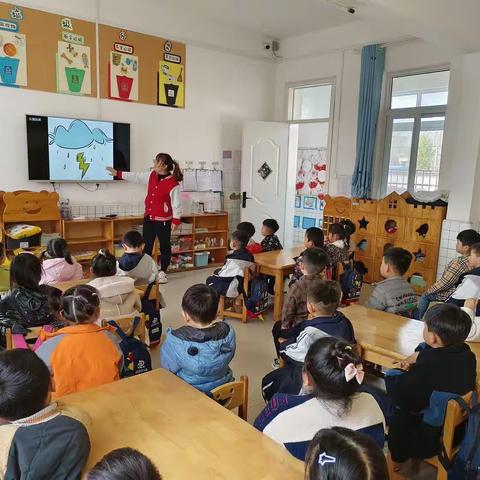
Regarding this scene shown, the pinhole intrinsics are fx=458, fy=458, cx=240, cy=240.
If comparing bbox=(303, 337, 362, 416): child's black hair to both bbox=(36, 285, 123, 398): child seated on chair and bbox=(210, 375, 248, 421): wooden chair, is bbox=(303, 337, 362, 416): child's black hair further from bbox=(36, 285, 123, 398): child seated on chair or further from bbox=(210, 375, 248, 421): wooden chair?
bbox=(36, 285, 123, 398): child seated on chair

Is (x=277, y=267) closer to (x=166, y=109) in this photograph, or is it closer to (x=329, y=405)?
(x=329, y=405)

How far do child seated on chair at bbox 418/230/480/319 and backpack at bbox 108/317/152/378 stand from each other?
6.93 feet

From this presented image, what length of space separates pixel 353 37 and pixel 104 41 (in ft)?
10.8

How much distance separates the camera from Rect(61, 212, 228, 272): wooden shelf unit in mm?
5457

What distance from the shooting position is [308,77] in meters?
6.93

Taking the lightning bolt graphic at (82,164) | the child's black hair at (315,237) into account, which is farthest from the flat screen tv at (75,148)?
the child's black hair at (315,237)

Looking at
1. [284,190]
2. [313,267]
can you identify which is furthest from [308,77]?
[313,267]

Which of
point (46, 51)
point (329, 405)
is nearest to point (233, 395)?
point (329, 405)

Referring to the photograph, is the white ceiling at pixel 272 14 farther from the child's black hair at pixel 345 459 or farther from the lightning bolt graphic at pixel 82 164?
the child's black hair at pixel 345 459

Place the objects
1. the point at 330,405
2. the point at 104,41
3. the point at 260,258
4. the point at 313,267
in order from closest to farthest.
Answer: the point at 330,405
the point at 313,267
the point at 260,258
the point at 104,41

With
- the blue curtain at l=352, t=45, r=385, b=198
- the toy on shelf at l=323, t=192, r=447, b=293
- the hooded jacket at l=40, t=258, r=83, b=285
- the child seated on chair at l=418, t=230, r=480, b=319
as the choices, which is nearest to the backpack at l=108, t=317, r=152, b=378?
the hooded jacket at l=40, t=258, r=83, b=285

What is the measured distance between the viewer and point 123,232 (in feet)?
19.4

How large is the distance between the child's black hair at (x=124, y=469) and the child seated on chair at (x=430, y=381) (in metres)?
1.39

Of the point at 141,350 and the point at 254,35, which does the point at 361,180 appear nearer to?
the point at 254,35
